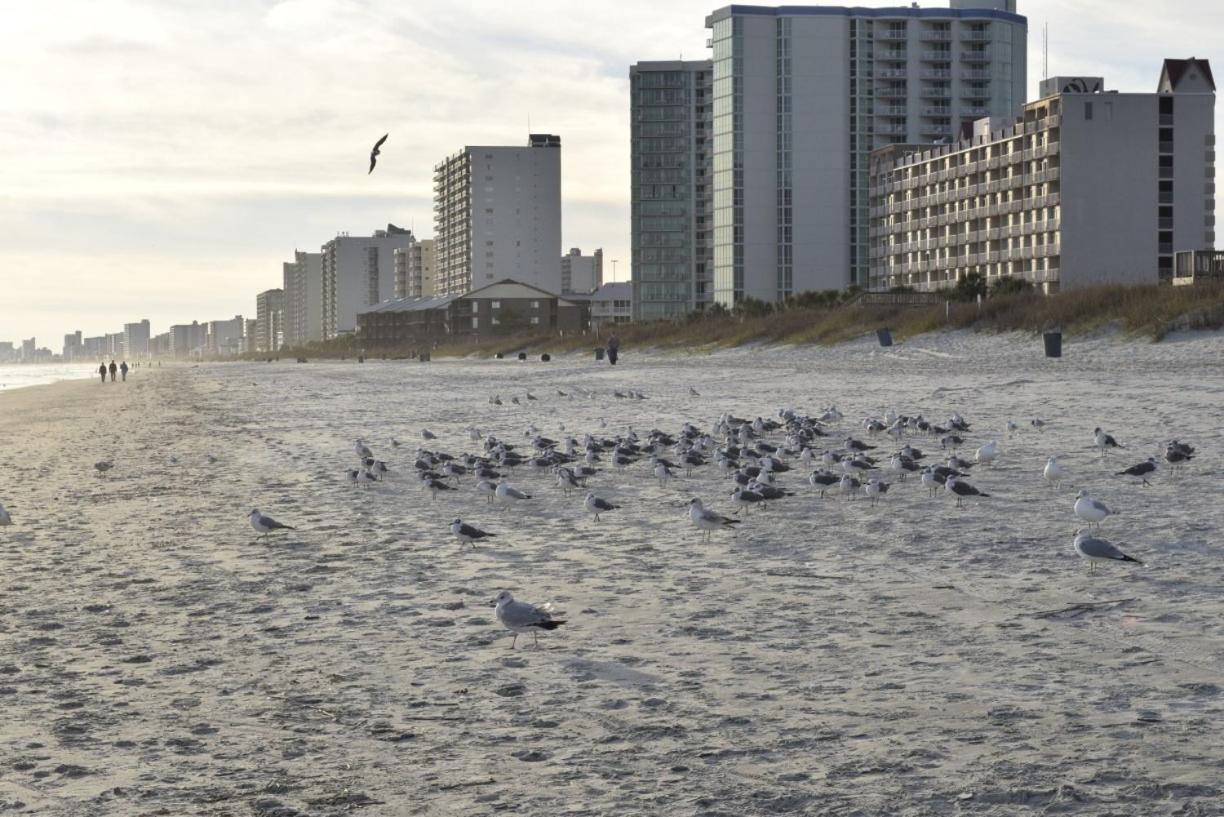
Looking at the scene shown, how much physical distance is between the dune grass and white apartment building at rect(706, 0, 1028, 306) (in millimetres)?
73416

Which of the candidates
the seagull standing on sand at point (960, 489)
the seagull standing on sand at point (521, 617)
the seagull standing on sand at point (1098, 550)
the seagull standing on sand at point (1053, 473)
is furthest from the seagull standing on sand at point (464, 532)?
the seagull standing on sand at point (1053, 473)

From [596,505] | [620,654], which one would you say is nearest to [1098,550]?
[620,654]

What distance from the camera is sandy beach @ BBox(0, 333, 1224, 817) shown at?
6.56 metres

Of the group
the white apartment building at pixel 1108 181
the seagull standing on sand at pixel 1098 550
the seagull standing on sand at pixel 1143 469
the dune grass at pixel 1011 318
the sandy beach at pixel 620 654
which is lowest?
the sandy beach at pixel 620 654

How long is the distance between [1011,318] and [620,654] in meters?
50.6

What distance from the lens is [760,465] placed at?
1859cm

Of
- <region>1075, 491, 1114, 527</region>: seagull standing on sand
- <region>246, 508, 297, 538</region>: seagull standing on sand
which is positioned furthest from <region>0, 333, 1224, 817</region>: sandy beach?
<region>1075, 491, 1114, 527</region>: seagull standing on sand

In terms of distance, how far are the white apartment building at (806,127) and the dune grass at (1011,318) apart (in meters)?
73.4

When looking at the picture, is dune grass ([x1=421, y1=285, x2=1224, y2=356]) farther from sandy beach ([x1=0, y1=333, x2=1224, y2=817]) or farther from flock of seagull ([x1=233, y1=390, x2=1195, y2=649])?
sandy beach ([x1=0, y1=333, x2=1224, y2=817])

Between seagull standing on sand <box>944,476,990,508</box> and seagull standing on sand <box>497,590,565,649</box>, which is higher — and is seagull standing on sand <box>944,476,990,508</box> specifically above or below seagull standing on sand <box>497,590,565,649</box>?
above

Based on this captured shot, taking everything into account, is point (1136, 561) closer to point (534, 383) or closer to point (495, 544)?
point (495, 544)

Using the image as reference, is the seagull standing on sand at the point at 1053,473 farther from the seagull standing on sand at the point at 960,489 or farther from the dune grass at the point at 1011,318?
the dune grass at the point at 1011,318

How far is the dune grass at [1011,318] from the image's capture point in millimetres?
48000

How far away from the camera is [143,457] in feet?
88.4
